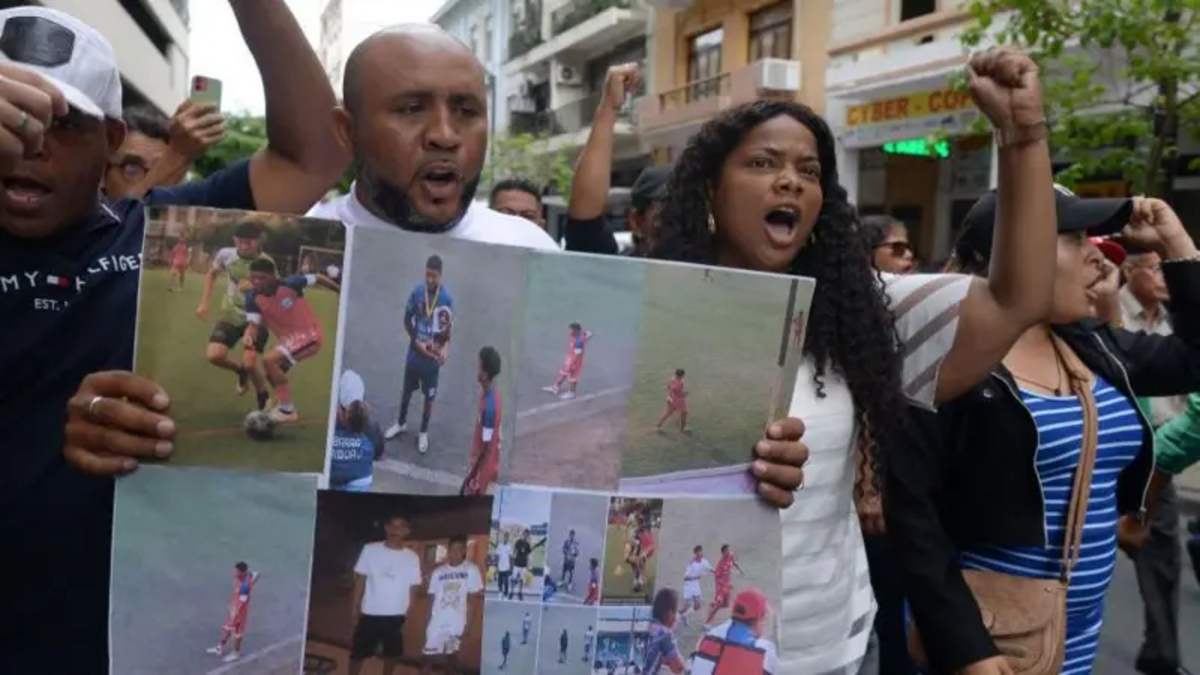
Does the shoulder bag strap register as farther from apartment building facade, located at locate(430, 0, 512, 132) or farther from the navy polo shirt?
apartment building facade, located at locate(430, 0, 512, 132)

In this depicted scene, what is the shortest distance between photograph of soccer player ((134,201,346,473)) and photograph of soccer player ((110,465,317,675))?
0.11 ft

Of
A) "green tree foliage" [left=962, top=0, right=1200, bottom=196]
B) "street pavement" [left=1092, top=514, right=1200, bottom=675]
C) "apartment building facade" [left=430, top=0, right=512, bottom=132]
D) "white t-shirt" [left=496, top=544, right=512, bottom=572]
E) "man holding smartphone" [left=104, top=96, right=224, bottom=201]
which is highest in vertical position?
"apartment building facade" [left=430, top=0, right=512, bottom=132]

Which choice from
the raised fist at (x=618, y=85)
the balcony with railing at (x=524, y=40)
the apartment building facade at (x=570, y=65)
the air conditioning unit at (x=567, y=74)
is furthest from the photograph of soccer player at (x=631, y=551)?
the balcony with railing at (x=524, y=40)

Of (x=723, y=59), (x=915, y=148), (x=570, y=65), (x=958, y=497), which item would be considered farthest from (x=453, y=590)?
(x=570, y=65)

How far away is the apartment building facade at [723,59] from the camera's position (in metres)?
18.8

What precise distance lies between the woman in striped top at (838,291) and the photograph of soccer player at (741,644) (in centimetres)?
29

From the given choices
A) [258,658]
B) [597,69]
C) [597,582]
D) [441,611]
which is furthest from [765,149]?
[597,69]

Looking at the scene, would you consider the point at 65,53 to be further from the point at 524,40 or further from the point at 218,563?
the point at 524,40

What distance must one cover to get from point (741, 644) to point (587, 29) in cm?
2772

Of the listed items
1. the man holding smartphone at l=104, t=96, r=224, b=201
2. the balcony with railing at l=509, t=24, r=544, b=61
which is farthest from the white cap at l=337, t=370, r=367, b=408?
the balcony with railing at l=509, t=24, r=544, b=61

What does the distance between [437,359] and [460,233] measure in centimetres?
50

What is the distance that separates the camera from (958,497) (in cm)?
233

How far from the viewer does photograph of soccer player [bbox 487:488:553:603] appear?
133 centimetres

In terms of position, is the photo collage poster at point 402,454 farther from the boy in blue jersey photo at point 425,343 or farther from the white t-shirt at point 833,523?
the white t-shirt at point 833,523
